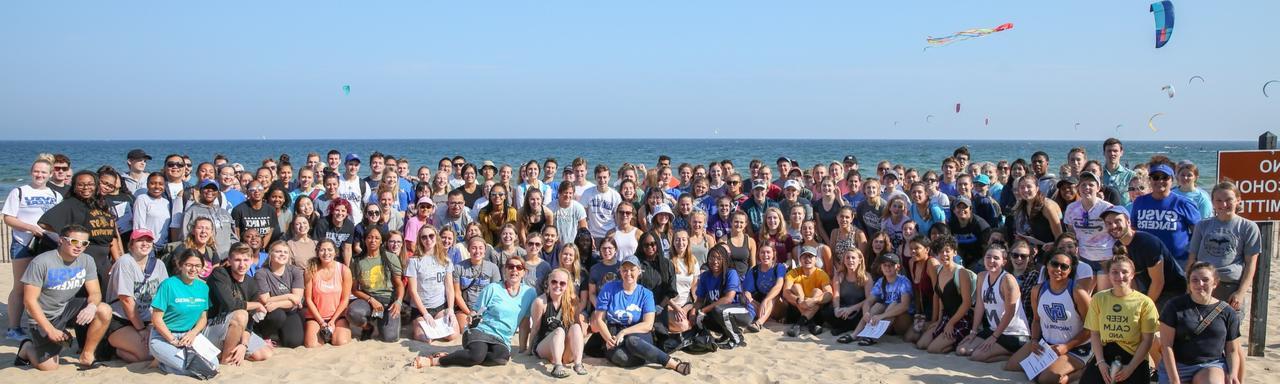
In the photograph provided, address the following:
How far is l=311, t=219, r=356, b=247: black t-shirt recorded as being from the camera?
24.5 feet

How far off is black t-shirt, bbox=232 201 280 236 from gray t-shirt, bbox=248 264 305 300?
1.79 feet

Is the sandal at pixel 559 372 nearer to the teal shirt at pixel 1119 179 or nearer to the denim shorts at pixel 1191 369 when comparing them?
the denim shorts at pixel 1191 369

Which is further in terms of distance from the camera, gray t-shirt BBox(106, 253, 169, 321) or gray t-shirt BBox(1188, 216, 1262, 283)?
gray t-shirt BBox(106, 253, 169, 321)

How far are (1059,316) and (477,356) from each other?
410cm

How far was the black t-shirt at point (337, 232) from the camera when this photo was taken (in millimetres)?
7465

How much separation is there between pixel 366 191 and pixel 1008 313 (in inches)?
238

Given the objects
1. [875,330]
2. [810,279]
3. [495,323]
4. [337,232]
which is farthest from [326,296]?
[875,330]

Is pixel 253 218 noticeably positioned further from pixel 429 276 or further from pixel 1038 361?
pixel 1038 361

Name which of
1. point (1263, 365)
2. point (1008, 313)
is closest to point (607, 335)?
point (1008, 313)

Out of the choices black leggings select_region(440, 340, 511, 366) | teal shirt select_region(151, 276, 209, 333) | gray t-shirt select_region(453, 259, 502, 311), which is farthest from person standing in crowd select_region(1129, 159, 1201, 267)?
teal shirt select_region(151, 276, 209, 333)

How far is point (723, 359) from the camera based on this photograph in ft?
21.7

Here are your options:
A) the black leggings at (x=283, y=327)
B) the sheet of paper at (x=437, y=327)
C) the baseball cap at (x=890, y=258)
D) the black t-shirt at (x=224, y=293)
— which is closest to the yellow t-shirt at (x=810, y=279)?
the baseball cap at (x=890, y=258)

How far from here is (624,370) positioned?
6.32m

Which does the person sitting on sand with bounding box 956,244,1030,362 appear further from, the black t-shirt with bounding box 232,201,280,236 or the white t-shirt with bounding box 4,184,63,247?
the white t-shirt with bounding box 4,184,63,247
